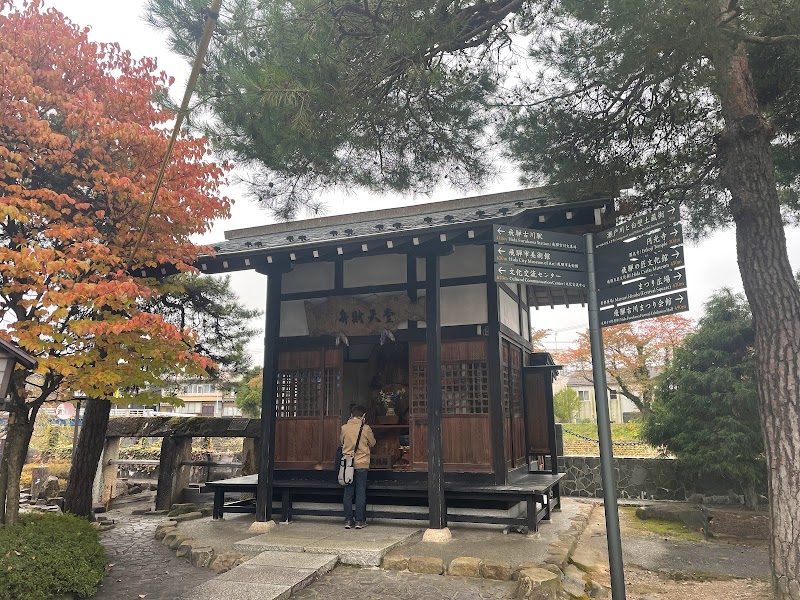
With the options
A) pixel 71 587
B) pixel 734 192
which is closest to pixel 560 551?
pixel 734 192

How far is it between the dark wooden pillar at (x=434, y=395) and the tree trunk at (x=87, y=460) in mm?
5859

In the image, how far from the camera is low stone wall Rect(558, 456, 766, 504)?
37.9ft

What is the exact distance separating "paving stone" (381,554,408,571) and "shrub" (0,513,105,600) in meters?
→ 2.87

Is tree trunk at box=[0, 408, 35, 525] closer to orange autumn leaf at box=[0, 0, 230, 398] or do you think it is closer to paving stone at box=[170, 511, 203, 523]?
orange autumn leaf at box=[0, 0, 230, 398]

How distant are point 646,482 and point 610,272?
1045 centimetres

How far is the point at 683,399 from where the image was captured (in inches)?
440

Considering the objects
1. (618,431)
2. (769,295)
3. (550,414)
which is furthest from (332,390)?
(618,431)

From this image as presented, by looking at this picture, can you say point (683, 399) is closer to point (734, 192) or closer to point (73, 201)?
point (734, 192)

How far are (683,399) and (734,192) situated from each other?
6685mm

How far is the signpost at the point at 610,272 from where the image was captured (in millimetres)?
3990

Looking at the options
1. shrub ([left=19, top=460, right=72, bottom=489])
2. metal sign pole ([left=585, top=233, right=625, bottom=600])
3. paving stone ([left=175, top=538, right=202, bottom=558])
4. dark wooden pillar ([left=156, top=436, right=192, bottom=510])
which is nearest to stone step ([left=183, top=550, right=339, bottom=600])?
paving stone ([left=175, top=538, right=202, bottom=558])

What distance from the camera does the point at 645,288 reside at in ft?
13.4

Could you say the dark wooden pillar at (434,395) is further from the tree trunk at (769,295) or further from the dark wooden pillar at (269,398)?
the tree trunk at (769,295)

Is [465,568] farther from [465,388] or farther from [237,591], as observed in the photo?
[465,388]
